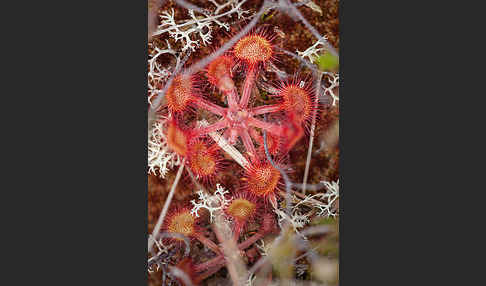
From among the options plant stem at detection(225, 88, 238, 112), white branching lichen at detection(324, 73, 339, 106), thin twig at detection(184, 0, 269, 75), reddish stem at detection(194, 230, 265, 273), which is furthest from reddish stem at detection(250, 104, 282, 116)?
reddish stem at detection(194, 230, 265, 273)

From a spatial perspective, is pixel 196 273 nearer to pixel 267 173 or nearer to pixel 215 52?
pixel 267 173

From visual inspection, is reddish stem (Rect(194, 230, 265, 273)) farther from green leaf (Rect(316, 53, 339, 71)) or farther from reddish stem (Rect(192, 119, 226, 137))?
green leaf (Rect(316, 53, 339, 71))

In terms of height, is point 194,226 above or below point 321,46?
below

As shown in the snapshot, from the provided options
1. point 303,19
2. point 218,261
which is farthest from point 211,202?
point 303,19

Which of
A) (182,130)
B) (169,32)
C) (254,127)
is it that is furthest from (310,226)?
(169,32)

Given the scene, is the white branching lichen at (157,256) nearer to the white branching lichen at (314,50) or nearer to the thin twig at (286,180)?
the thin twig at (286,180)

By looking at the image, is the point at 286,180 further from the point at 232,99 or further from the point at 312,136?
the point at 232,99
